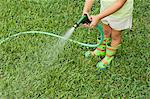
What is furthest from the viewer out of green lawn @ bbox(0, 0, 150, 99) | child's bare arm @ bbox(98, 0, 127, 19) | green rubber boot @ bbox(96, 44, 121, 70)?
green rubber boot @ bbox(96, 44, 121, 70)

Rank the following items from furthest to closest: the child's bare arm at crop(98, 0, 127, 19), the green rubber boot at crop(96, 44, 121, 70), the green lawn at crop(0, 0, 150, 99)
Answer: the green rubber boot at crop(96, 44, 121, 70) < the green lawn at crop(0, 0, 150, 99) < the child's bare arm at crop(98, 0, 127, 19)

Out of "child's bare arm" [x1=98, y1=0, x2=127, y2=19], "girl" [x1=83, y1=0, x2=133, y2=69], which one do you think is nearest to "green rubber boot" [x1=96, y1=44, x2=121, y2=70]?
"girl" [x1=83, y1=0, x2=133, y2=69]

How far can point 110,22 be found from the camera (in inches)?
96.1

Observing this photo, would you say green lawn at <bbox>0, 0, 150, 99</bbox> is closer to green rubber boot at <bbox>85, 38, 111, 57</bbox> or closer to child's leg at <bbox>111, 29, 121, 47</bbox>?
green rubber boot at <bbox>85, 38, 111, 57</bbox>

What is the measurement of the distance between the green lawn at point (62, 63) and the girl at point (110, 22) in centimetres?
7

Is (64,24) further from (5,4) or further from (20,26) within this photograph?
(5,4)

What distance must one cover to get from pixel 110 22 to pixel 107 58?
368 millimetres

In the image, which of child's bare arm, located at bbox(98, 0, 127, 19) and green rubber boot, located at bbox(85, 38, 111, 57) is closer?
child's bare arm, located at bbox(98, 0, 127, 19)

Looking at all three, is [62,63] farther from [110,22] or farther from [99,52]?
[110,22]

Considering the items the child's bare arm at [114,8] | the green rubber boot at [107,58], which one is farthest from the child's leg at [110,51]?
the child's bare arm at [114,8]

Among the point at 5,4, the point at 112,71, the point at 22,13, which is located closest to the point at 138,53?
the point at 112,71

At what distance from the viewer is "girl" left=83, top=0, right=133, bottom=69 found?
7.33 feet

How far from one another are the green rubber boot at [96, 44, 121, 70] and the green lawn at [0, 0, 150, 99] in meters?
0.04

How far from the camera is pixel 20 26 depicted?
3.03 m
